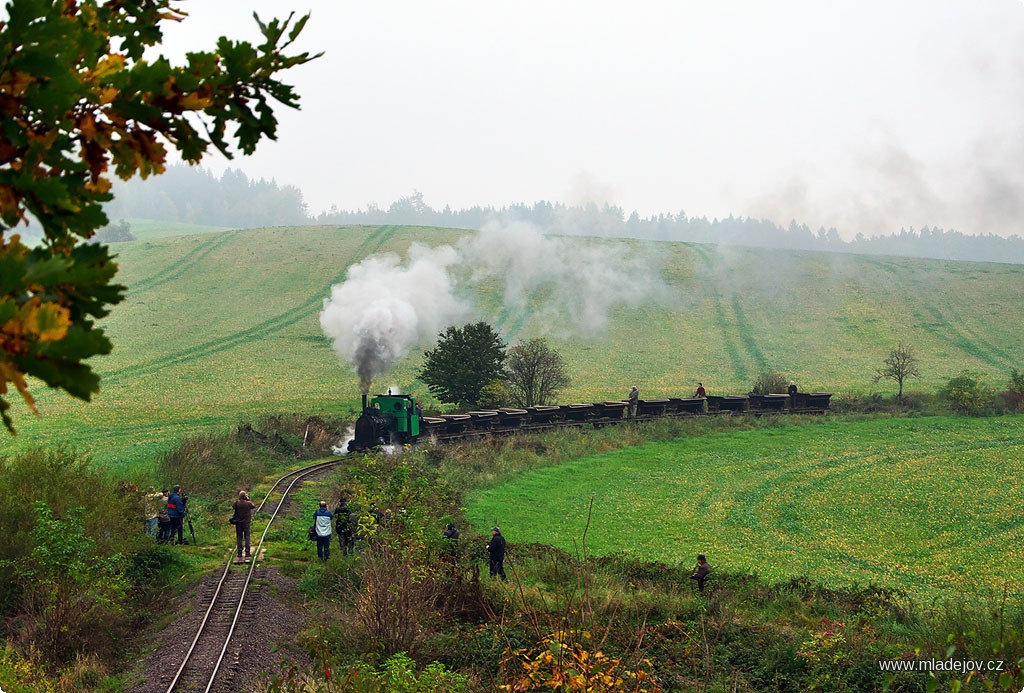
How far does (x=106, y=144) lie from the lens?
8.98ft

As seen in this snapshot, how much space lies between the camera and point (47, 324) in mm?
1931

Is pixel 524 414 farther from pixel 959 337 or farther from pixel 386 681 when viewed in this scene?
pixel 959 337

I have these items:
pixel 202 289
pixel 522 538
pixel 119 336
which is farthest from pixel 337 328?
pixel 202 289

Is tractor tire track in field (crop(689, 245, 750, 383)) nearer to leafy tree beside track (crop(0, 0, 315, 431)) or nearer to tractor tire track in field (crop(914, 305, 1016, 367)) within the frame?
tractor tire track in field (crop(914, 305, 1016, 367))

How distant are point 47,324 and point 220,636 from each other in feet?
38.2

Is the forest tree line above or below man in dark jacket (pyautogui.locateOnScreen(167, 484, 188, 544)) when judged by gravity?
above

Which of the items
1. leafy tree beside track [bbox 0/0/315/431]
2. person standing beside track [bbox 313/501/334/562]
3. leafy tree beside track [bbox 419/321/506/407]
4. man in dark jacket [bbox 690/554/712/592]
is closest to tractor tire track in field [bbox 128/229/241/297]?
leafy tree beside track [bbox 419/321/506/407]

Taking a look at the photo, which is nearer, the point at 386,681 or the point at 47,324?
the point at 47,324

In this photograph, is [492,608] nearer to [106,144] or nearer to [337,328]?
[106,144]

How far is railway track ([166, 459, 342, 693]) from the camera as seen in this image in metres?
10.6

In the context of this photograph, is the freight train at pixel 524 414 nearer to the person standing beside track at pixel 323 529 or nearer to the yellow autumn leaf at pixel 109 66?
the person standing beside track at pixel 323 529

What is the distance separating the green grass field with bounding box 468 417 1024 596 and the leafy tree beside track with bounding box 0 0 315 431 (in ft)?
38.9

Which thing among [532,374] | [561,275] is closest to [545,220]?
[561,275]

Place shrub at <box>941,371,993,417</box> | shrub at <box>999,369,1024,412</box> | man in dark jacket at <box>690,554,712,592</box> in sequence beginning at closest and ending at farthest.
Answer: man in dark jacket at <box>690,554,712,592</box>
shrub at <box>941,371,993,417</box>
shrub at <box>999,369,1024,412</box>
